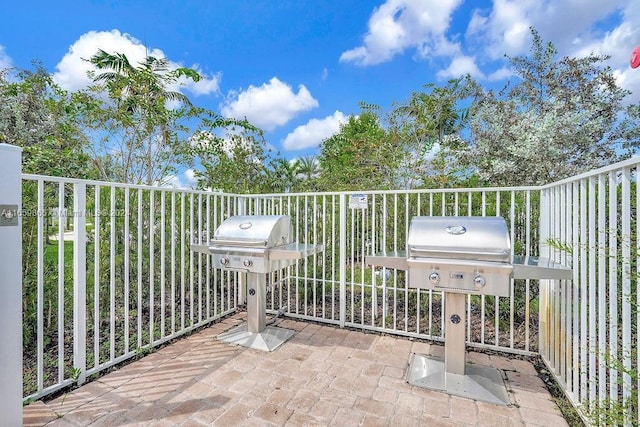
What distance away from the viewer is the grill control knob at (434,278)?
2.33 metres

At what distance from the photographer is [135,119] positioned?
19.1ft

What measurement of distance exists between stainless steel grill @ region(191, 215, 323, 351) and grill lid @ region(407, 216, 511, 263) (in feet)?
3.70

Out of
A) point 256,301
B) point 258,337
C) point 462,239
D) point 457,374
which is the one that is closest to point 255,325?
point 258,337

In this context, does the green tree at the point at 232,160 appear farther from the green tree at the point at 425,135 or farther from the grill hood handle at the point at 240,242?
the grill hood handle at the point at 240,242

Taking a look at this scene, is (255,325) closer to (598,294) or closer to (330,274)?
(330,274)

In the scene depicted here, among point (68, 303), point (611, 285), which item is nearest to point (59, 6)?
point (68, 303)

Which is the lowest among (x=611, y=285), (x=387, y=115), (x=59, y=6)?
(x=611, y=285)

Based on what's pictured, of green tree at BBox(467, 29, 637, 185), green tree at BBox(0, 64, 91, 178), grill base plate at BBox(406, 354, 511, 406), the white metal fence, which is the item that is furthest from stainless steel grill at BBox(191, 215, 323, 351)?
green tree at BBox(467, 29, 637, 185)

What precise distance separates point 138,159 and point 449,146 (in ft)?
24.0

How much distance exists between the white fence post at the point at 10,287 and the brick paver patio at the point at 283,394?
308 mm

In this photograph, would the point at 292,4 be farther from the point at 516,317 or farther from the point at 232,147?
the point at 516,317

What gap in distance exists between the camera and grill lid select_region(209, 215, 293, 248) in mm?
3094

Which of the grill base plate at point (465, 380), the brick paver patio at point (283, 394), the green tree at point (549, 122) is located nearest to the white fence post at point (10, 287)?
the brick paver patio at point (283, 394)

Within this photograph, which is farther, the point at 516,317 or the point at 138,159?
the point at 138,159
